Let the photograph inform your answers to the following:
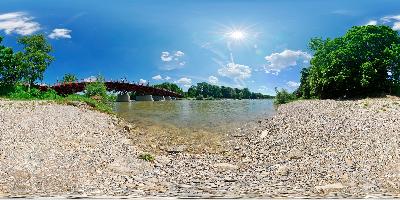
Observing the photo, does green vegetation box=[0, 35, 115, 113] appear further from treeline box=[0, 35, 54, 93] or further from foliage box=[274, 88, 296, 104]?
foliage box=[274, 88, 296, 104]

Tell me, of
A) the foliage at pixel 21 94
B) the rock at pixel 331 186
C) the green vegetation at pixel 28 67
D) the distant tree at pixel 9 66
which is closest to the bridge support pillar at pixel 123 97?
the green vegetation at pixel 28 67

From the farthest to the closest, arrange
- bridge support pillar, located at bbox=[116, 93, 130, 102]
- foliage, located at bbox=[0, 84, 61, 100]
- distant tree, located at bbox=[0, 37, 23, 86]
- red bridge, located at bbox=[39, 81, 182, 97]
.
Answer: bridge support pillar, located at bbox=[116, 93, 130, 102] < red bridge, located at bbox=[39, 81, 182, 97] < distant tree, located at bbox=[0, 37, 23, 86] < foliage, located at bbox=[0, 84, 61, 100]

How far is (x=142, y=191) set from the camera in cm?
1369

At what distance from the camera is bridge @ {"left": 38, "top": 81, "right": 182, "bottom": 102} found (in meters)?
80.2

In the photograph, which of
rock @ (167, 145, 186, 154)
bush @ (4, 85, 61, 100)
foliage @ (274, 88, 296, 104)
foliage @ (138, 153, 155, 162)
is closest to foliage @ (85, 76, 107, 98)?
bush @ (4, 85, 61, 100)

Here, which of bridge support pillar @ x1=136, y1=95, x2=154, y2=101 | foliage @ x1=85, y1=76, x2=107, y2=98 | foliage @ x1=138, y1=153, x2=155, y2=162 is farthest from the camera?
bridge support pillar @ x1=136, y1=95, x2=154, y2=101

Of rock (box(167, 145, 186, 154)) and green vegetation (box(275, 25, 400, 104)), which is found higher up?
green vegetation (box(275, 25, 400, 104))

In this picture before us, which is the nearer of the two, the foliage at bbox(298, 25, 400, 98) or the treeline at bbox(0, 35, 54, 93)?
the foliage at bbox(298, 25, 400, 98)

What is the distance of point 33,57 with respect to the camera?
63844 millimetres

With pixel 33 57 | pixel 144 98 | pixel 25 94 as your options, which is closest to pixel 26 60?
pixel 33 57

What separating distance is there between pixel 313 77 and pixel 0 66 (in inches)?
1577

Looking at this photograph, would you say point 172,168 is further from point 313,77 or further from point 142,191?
point 313,77

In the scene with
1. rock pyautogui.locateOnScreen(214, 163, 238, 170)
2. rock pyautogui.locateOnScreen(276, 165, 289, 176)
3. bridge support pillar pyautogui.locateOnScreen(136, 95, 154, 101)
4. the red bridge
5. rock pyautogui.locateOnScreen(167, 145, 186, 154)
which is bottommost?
rock pyautogui.locateOnScreen(214, 163, 238, 170)

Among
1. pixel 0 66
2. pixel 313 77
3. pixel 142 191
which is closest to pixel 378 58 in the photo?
pixel 313 77
